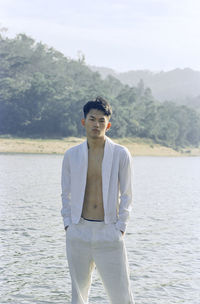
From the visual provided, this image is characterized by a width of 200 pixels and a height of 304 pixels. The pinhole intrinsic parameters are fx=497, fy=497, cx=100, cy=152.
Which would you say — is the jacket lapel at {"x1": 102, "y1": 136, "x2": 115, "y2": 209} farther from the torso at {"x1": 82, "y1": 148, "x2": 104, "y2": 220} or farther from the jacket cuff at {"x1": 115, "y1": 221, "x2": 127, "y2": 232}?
the jacket cuff at {"x1": 115, "y1": 221, "x2": 127, "y2": 232}

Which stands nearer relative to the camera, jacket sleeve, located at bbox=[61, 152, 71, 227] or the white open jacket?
the white open jacket

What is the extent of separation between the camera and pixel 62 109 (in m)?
70.6

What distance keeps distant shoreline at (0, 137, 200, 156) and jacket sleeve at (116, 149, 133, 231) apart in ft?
170

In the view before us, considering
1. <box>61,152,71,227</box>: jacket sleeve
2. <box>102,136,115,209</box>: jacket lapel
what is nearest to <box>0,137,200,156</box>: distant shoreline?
<box>61,152,71,227</box>: jacket sleeve

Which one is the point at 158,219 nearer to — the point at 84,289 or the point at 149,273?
the point at 149,273

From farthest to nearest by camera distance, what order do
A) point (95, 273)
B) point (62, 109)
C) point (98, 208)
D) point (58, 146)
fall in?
point (62, 109)
point (58, 146)
point (95, 273)
point (98, 208)

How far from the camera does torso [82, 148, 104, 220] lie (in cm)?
425

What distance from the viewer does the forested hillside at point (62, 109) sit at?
69.4 m

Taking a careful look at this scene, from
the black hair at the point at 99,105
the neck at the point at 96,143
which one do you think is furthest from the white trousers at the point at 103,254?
the black hair at the point at 99,105

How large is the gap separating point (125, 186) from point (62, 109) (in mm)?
66956

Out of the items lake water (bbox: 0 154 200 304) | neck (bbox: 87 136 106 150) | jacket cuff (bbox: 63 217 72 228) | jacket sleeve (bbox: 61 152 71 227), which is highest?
neck (bbox: 87 136 106 150)

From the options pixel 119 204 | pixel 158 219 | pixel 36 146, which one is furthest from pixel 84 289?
pixel 36 146

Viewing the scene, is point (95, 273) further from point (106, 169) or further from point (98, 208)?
point (106, 169)

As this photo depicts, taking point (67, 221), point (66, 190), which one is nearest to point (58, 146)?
point (66, 190)
